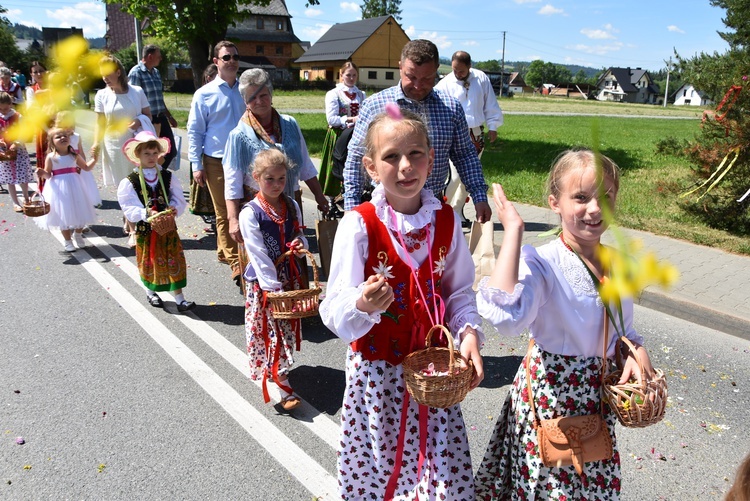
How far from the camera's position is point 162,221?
5.12m

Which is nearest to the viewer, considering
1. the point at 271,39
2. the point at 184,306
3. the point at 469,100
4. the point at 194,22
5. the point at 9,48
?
the point at 9,48

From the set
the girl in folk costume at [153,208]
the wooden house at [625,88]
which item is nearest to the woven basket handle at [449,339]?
the girl in folk costume at [153,208]

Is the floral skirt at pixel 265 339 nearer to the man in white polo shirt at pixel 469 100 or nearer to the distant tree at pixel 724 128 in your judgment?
the man in white polo shirt at pixel 469 100

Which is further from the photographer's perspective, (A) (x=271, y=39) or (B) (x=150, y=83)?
(A) (x=271, y=39)

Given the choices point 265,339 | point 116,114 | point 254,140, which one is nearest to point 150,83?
point 116,114

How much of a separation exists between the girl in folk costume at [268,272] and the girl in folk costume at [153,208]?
1673 mm

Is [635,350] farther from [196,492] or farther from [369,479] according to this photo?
[196,492]

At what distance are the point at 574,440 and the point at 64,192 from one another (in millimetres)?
6739

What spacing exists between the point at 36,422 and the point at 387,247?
2.75 meters

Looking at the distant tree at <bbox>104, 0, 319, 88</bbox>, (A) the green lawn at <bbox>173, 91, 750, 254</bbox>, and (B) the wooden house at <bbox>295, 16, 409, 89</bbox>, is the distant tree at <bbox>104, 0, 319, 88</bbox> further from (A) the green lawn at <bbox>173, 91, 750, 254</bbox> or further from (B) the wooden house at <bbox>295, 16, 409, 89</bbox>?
(B) the wooden house at <bbox>295, 16, 409, 89</bbox>

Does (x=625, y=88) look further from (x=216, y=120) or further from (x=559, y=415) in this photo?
(x=559, y=415)

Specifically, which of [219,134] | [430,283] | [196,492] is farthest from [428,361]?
[219,134]

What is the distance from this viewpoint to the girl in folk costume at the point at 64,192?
279 inches

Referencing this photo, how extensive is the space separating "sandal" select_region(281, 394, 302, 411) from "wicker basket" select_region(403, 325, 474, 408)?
181cm
